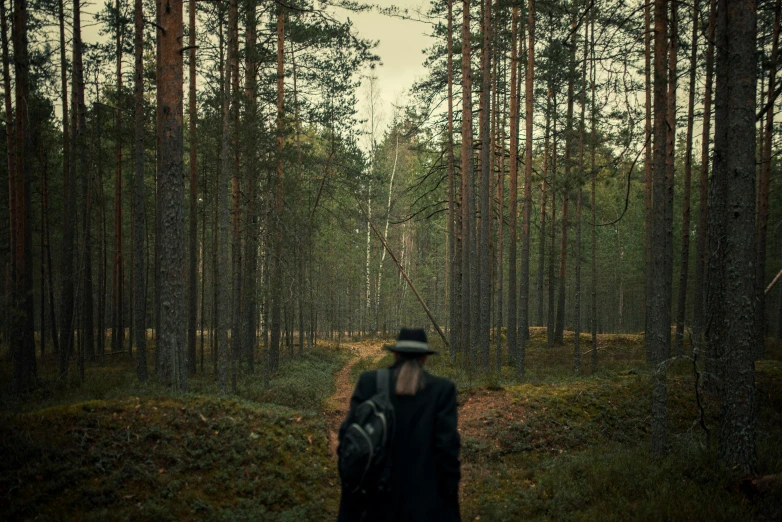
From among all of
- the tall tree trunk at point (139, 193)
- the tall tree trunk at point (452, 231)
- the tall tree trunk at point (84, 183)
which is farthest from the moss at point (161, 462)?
the tall tree trunk at point (452, 231)

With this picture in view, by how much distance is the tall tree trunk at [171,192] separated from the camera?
A: 1038 centimetres

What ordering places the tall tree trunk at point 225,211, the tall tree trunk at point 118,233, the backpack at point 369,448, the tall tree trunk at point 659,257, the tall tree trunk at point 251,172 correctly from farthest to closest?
the tall tree trunk at point 118,233
the tall tree trunk at point 251,172
the tall tree trunk at point 225,211
the tall tree trunk at point 659,257
the backpack at point 369,448

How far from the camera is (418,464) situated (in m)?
3.52

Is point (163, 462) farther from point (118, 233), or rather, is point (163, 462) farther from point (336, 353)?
point (336, 353)

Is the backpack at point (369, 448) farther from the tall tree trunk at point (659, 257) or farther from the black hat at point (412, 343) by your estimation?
the tall tree trunk at point (659, 257)

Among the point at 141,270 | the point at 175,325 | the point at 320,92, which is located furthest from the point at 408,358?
the point at 320,92

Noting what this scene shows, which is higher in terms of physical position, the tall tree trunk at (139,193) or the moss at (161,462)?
the tall tree trunk at (139,193)

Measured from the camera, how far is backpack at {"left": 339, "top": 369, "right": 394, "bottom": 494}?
327 centimetres

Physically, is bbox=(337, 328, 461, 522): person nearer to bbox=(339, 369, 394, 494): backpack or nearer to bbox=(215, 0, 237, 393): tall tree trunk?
bbox=(339, 369, 394, 494): backpack

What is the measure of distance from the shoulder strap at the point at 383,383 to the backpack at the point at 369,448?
3 centimetres

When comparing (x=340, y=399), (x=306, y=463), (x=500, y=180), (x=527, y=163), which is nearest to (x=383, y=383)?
(x=306, y=463)

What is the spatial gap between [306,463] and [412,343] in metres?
5.63

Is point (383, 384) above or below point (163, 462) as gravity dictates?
above

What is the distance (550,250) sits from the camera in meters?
24.3
